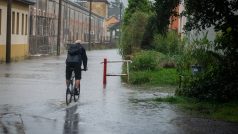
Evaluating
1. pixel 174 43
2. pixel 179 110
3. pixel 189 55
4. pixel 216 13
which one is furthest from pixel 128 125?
pixel 174 43

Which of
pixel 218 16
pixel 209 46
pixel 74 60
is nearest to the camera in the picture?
pixel 218 16

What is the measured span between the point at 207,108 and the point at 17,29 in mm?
30997

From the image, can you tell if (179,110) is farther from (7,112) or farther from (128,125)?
(7,112)

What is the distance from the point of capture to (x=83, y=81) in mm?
24094

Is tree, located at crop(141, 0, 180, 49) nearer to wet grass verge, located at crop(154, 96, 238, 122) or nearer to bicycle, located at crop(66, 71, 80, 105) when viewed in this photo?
wet grass verge, located at crop(154, 96, 238, 122)

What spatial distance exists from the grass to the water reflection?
7.44 m

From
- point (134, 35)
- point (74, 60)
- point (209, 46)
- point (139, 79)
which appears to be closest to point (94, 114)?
point (74, 60)

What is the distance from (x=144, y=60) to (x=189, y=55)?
26.1 feet

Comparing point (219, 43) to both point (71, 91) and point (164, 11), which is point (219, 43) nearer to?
point (164, 11)

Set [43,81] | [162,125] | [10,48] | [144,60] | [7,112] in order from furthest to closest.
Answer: [10,48] → [144,60] → [43,81] → [7,112] → [162,125]

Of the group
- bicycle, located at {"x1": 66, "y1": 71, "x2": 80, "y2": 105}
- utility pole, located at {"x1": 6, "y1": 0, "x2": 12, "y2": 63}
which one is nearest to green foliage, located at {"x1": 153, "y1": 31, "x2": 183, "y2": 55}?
utility pole, located at {"x1": 6, "y1": 0, "x2": 12, "y2": 63}

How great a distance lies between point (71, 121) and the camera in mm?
12562

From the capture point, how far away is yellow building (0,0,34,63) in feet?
127

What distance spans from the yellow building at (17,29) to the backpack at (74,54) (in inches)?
872
